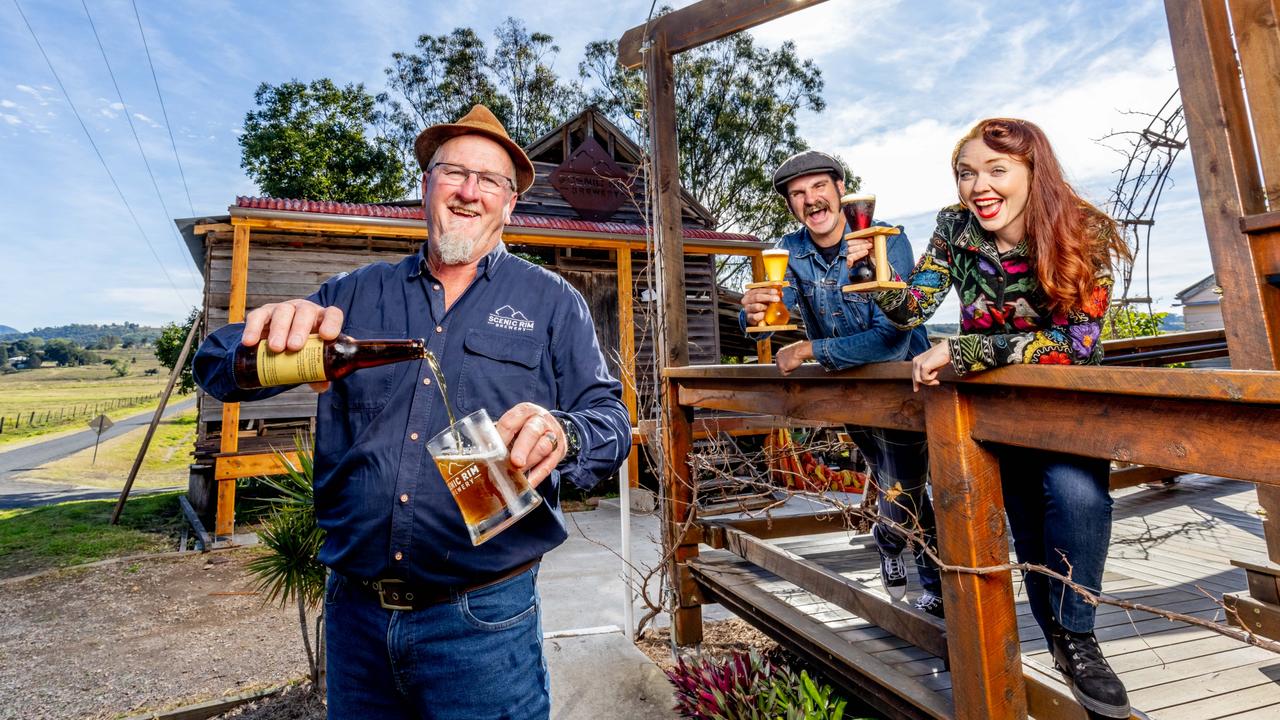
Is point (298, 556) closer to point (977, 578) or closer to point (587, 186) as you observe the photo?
point (977, 578)

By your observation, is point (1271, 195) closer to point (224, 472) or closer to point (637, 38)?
point (637, 38)

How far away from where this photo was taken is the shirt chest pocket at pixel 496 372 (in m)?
1.65

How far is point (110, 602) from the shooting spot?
19.1 feet

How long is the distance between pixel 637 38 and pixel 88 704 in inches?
216

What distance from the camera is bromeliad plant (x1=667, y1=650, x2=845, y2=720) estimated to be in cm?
270

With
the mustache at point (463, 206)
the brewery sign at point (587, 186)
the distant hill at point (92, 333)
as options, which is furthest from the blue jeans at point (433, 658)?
the distant hill at point (92, 333)

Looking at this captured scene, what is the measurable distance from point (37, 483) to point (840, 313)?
22769 mm

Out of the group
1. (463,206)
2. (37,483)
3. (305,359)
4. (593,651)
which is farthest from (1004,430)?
(37,483)

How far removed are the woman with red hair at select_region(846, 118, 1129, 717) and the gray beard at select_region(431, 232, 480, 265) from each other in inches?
47.6

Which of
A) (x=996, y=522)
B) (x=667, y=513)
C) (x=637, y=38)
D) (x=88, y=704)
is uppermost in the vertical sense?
(x=637, y=38)

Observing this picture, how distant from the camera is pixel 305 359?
1437 millimetres

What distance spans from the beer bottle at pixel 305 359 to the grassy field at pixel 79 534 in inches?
314

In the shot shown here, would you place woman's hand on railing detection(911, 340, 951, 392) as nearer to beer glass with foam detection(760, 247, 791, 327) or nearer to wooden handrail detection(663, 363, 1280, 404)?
wooden handrail detection(663, 363, 1280, 404)

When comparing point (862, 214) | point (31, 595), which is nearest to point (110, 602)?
point (31, 595)
